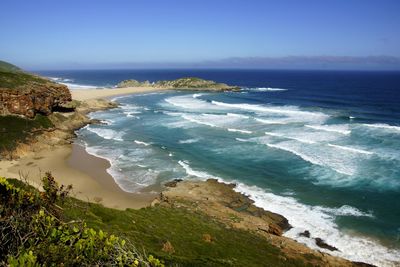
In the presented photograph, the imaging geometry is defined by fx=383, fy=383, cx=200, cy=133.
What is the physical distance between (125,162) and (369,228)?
2684 cm

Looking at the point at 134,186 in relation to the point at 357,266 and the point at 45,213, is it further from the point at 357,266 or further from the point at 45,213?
the point at 45,213

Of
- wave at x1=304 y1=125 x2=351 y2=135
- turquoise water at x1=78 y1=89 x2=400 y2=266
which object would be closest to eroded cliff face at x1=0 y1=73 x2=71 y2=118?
turquoise water at x1=78 y1=89 x2=400 y2=266

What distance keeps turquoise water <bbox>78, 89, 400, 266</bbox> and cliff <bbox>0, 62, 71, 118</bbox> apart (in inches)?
271

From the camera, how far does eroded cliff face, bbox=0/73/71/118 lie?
51.0 m

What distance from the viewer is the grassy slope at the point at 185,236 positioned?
21.1 metres

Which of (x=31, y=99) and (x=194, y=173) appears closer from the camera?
(x=194, y=173)

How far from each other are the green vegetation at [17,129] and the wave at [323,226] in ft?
89.6

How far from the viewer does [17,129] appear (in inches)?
1893

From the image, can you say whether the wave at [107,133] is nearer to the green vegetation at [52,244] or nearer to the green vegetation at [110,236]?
the green vegetation at [110,236]

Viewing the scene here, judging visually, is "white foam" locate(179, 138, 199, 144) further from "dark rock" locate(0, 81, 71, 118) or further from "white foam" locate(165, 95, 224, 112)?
"white foam" locate(165, 95, 224, 112)

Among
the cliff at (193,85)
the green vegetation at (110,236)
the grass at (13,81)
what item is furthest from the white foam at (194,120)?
the cliff at (193,85)

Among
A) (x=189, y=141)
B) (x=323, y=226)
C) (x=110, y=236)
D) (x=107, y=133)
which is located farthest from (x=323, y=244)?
(x=107, y=133)

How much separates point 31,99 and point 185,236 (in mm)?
39184

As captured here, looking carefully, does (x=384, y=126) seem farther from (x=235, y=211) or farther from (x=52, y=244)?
(x=52, y=244)
